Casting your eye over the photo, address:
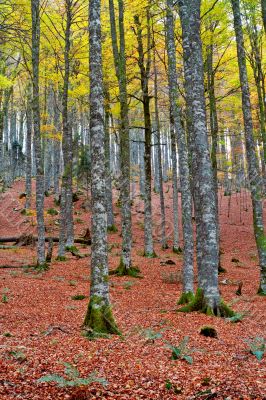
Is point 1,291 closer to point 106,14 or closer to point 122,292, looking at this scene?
point 122,292

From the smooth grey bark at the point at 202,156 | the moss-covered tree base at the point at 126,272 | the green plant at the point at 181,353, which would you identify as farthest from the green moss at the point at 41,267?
the green plant at the point at 181,353

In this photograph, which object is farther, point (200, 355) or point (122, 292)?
point (122, 292)

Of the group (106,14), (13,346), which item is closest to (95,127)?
(13,346)

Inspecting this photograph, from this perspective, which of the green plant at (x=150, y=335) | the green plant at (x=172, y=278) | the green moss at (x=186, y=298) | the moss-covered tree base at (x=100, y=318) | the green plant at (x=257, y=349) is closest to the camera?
the green plant at (x=257, y=349)

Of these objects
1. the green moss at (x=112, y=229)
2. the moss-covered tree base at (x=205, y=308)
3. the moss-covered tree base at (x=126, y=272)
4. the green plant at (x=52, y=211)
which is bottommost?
the moss-covered tree base at (x=205, y=308)

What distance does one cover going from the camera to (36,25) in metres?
12.6

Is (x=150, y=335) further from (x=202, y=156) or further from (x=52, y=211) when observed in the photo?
(x=52, y=211)

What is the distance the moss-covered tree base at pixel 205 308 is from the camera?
8.06 m

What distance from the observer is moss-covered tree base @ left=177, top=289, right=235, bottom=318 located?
8062 millimetres

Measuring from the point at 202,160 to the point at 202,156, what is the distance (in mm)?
97

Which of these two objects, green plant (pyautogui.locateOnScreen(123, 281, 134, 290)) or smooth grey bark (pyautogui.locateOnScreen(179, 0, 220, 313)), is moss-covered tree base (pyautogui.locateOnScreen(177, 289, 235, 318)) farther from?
green plant (pyautogui.locateOnScreen(123, 281, 134, 290))

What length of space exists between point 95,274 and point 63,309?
2.58m

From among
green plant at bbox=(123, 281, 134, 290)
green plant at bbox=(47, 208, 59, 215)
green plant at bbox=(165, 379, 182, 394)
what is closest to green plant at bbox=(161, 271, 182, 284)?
green plant at bbox=(123, 281, 134, 290)

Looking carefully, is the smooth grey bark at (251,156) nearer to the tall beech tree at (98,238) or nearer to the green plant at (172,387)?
the tall beech tree at (98,238)
